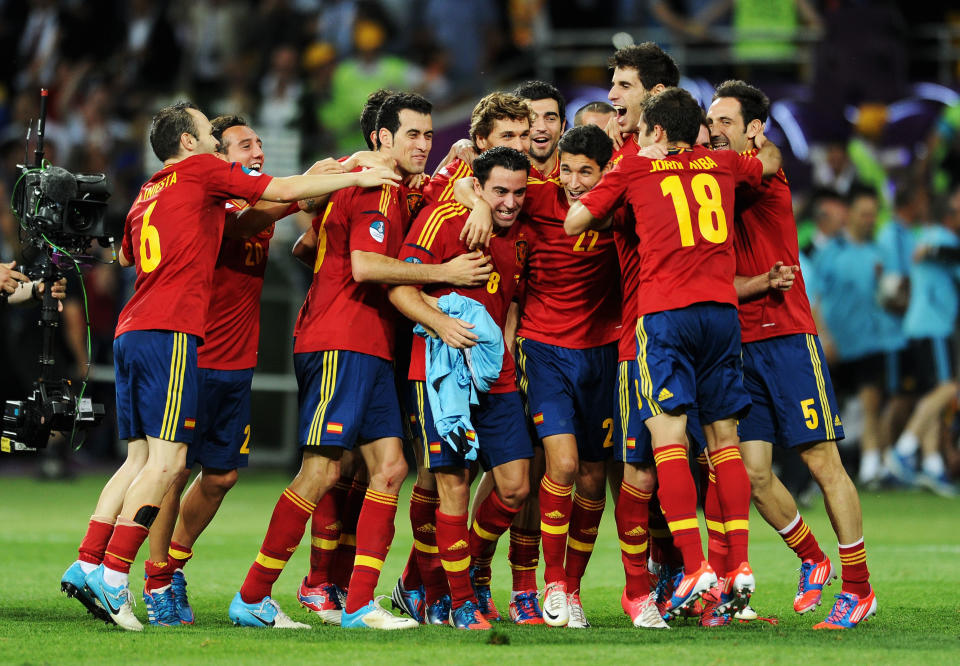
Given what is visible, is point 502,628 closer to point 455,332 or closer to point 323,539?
point 323,539

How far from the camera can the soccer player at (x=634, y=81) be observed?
296 inches

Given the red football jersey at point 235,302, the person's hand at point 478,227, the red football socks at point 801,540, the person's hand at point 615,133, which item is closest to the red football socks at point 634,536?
the red football socks at point 801,540

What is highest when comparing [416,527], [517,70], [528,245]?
[517,70]

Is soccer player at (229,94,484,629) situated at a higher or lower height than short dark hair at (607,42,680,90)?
lower

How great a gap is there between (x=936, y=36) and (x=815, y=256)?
3.35 meters

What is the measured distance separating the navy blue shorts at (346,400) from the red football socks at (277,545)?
32 cm

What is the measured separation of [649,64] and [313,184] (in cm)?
211

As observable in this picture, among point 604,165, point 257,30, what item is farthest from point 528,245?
point 257,30

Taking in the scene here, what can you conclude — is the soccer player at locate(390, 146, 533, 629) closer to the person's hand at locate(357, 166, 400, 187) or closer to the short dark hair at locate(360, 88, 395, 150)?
the person's hand at locate(357, 166, 400, 187)

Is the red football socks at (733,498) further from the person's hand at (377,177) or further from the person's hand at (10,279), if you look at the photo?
the person's hand at (10,279)

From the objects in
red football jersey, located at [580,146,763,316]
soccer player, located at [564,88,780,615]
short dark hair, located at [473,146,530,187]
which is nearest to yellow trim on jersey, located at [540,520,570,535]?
soccer player, located at [564,88,780,615]

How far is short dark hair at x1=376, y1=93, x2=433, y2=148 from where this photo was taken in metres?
7.00

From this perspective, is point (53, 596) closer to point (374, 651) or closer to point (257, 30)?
point (374, 651)

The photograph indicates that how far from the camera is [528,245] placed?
7.23 meters
